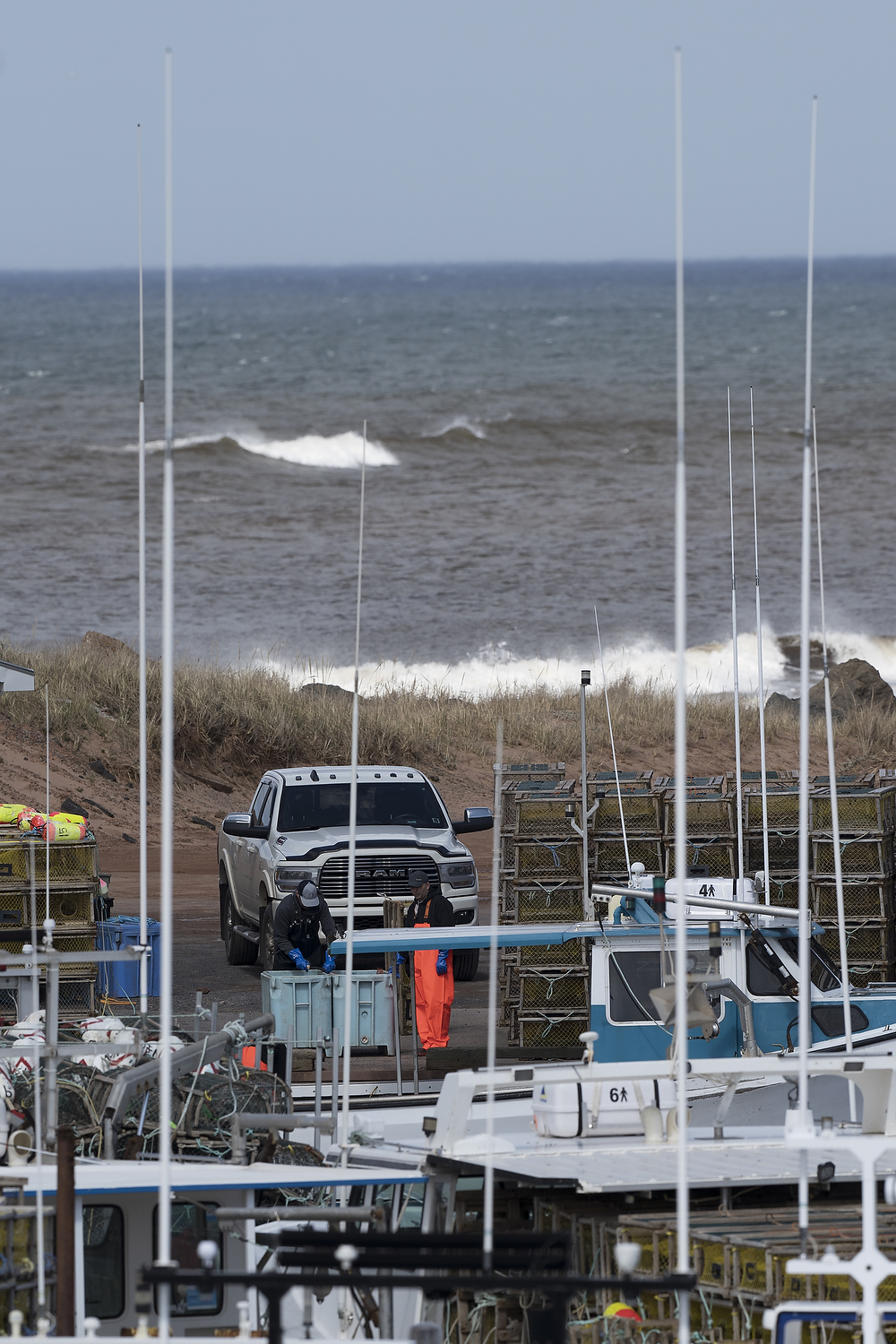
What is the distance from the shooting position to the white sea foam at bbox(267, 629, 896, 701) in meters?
40.8

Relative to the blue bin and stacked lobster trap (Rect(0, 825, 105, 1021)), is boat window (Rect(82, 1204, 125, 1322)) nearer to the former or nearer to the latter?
stacked lobster trap (Rect(0, 825, 105, 1021))

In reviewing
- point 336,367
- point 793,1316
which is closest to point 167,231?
point 793,1316

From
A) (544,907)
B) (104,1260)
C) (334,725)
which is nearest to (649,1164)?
(104,1260)

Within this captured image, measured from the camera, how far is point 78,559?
61.7 m

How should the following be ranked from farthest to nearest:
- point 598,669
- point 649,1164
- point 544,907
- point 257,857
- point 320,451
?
1. point 320,451
2. point 598,669
3. point 257,857
4. point 544,907
5. point 649,1164

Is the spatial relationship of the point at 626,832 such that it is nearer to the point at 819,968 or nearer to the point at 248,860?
the point at 819,968

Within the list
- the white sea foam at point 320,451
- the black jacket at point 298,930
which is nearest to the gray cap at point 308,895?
the black jacket at point 298,930

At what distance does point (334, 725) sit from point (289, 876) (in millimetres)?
15272

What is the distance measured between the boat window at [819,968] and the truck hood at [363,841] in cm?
530

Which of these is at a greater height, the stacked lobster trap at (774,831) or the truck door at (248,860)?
the stacked lobster trap at (774,831)

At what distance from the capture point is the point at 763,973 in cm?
1305

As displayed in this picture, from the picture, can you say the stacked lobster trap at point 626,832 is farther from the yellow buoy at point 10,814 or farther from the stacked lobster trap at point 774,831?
the yellow buoy at point 10,814

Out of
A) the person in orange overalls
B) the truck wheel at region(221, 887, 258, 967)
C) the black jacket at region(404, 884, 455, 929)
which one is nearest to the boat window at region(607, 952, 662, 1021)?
the person in orange overalls

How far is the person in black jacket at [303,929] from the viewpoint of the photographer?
1581 centimetres
